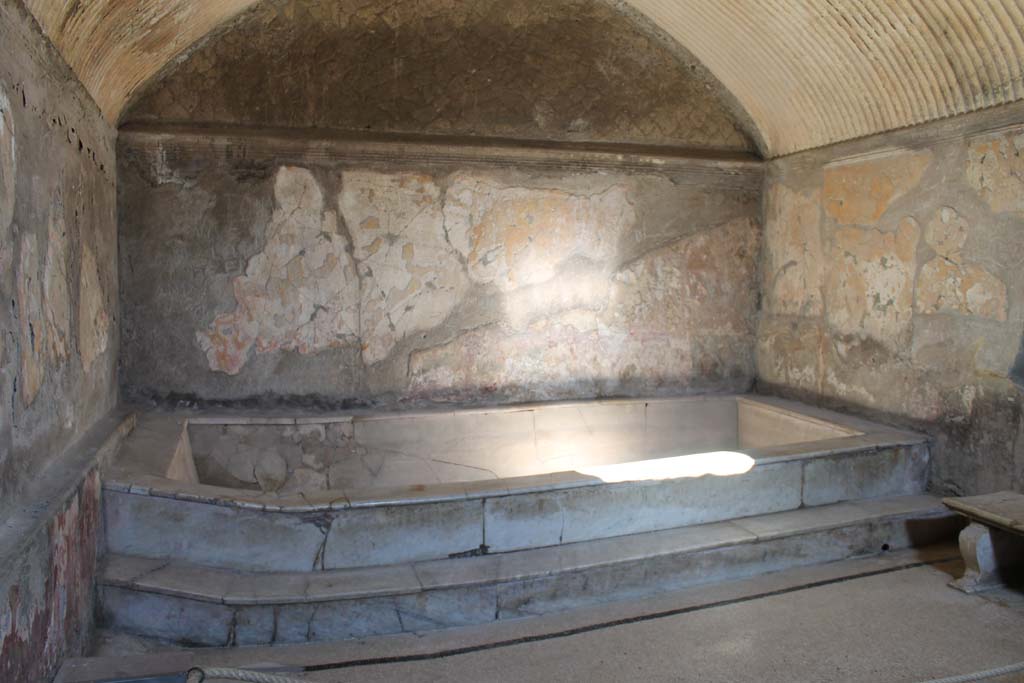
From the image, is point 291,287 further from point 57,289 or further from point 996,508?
point 996,508

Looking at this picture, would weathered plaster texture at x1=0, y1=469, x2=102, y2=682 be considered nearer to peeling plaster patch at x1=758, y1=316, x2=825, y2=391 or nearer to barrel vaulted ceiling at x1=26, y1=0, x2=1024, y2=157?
barrel vaulted ceiling at x1=26, y1=0, x2=1024, y2=157

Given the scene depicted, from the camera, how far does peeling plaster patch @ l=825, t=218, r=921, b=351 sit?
14.4 feet

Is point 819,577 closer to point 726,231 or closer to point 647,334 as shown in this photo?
point 647,334

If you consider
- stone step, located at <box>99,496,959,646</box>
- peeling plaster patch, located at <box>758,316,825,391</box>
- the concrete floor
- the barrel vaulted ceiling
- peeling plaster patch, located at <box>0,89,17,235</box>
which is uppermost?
the barrel vaulted ceiling

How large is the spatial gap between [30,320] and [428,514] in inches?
63.8

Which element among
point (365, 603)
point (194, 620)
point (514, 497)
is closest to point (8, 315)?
point (194, 620)

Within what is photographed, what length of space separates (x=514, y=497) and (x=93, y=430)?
199 centimetres

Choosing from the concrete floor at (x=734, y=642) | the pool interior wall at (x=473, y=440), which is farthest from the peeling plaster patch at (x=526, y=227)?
the concrete floor at (x=734, y=642)

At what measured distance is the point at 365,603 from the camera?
2854mm

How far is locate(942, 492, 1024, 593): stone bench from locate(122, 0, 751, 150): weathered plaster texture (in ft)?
10.4

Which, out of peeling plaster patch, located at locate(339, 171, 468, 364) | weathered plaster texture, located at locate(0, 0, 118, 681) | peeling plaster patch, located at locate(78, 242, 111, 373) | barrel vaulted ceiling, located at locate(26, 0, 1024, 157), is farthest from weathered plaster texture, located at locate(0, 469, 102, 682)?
peeling plaster patch, located at locate(339, 171, 468, 364)

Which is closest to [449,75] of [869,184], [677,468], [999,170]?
[869,184]

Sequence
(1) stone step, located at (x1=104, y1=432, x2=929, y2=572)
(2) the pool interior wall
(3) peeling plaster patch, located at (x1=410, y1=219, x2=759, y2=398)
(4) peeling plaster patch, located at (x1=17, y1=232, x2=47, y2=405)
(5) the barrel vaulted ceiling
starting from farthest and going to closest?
(3) peeling plaster patch, located at (x1=410, y1=219, x2=759, y2=398) < (2) the pool interior wall < (5) the barrel vaulted ceiling < (1) stone step, located at (x1=104, y1=432, x2=929, y2=572) < (4) peeling plaster patch, located at (x1=17, y1=232, x2=47, y2=405)

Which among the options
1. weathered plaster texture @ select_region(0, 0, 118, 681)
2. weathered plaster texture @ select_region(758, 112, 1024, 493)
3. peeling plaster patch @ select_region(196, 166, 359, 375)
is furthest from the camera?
peeling plaster patch @ select_region(196, 166, 359, 375)
